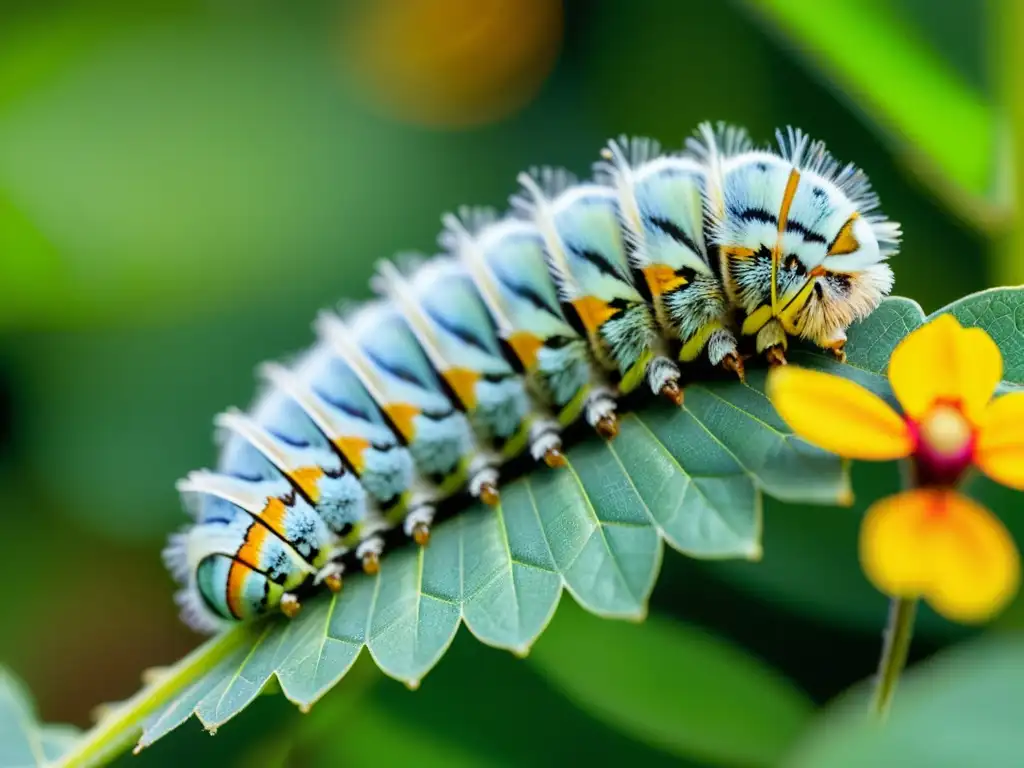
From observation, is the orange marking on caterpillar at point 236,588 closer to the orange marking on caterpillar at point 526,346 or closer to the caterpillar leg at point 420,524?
the caterpillar leg at point 420,524

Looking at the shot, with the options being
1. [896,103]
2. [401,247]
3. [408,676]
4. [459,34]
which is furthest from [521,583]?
[459,34]

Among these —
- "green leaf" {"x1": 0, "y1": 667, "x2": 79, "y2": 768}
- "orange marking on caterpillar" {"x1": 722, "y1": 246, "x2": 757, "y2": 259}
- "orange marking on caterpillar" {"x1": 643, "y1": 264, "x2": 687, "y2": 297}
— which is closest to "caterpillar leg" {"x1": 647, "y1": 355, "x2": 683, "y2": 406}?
"orange marking on caterpillar" {"x1": 643, "y1": 264, "x2": 687, "y2": 297}

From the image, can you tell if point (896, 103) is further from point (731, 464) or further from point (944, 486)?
point (944, 486)

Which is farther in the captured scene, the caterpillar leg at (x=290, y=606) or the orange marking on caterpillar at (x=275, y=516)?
the orange marking on caterpillar at (x=275, y=516)

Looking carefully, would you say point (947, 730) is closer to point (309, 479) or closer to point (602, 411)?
point (602, 411)

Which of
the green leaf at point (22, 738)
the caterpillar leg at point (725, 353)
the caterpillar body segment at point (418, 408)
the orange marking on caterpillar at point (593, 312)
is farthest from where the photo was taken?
the caterpillar body segment at point (418, 408)

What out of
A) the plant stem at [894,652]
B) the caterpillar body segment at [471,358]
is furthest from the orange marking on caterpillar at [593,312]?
the plant stem at [894,652]
